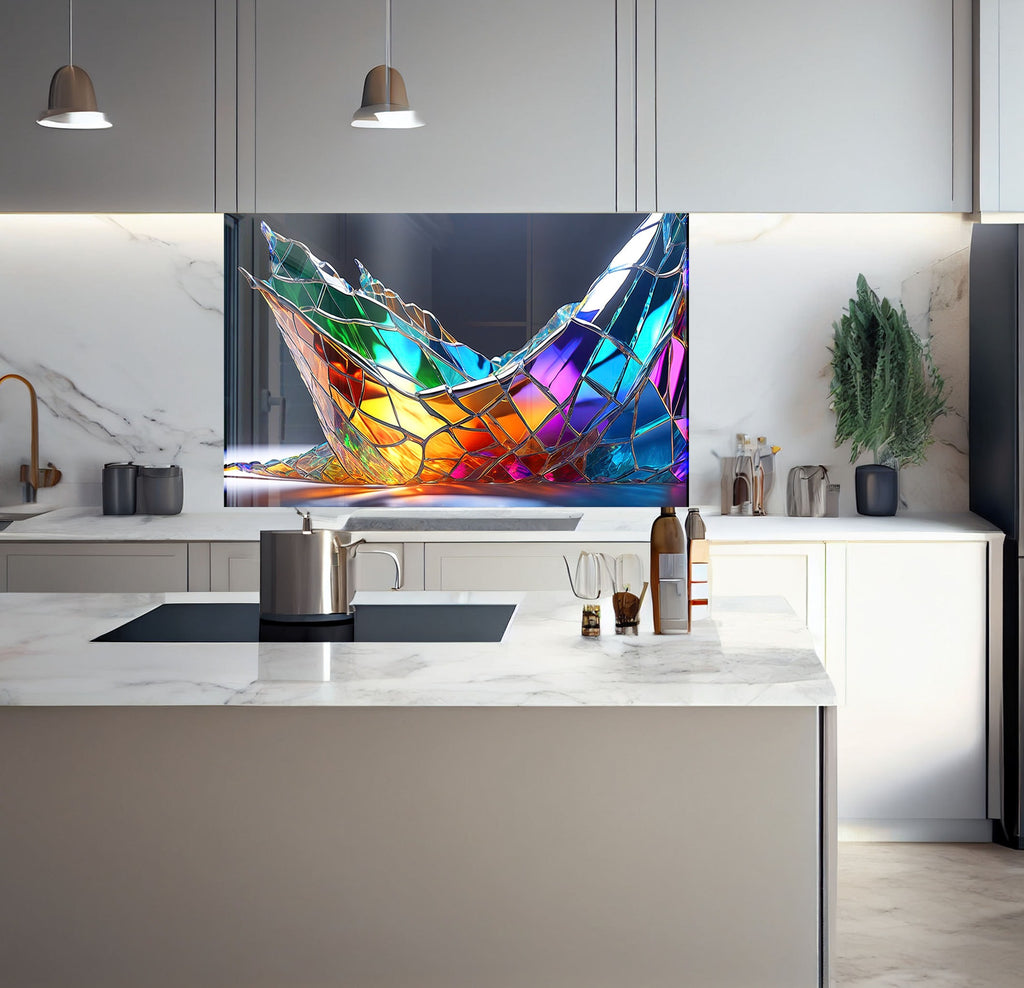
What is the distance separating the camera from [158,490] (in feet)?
13.5

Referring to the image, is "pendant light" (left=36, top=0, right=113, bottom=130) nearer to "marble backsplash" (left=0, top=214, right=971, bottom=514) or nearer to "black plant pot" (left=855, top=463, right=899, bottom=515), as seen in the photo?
"marble backsplash" (left=0, top=214, right=971, bottom=514)

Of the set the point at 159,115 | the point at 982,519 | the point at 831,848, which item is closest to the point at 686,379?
the point at 982,519

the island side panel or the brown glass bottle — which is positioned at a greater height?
the brown glass bottle

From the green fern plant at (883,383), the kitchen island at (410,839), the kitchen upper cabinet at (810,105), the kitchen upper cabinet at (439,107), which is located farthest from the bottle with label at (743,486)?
the kitchen island at (410,839)

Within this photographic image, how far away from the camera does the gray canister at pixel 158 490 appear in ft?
13.5

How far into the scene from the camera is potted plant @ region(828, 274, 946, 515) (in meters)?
4.00

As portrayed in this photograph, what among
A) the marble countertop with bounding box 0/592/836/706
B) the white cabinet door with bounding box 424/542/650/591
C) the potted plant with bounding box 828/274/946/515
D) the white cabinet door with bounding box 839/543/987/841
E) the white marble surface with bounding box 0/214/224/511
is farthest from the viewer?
the white marble surface with bounding box 0/214/224/511

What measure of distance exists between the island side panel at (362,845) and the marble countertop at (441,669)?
7 centimetres

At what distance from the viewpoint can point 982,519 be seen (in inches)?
151

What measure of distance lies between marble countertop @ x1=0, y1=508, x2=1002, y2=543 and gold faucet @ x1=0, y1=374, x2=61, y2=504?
17cm

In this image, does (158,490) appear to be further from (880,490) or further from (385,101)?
(880,490)

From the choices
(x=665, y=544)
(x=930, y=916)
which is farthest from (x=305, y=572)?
(x=930, y=916)

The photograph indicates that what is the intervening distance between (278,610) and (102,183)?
2.23m

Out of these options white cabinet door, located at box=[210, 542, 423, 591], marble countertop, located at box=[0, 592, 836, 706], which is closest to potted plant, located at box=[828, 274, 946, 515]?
white cabinet door, located at box=[210, 542, 423, 591]
